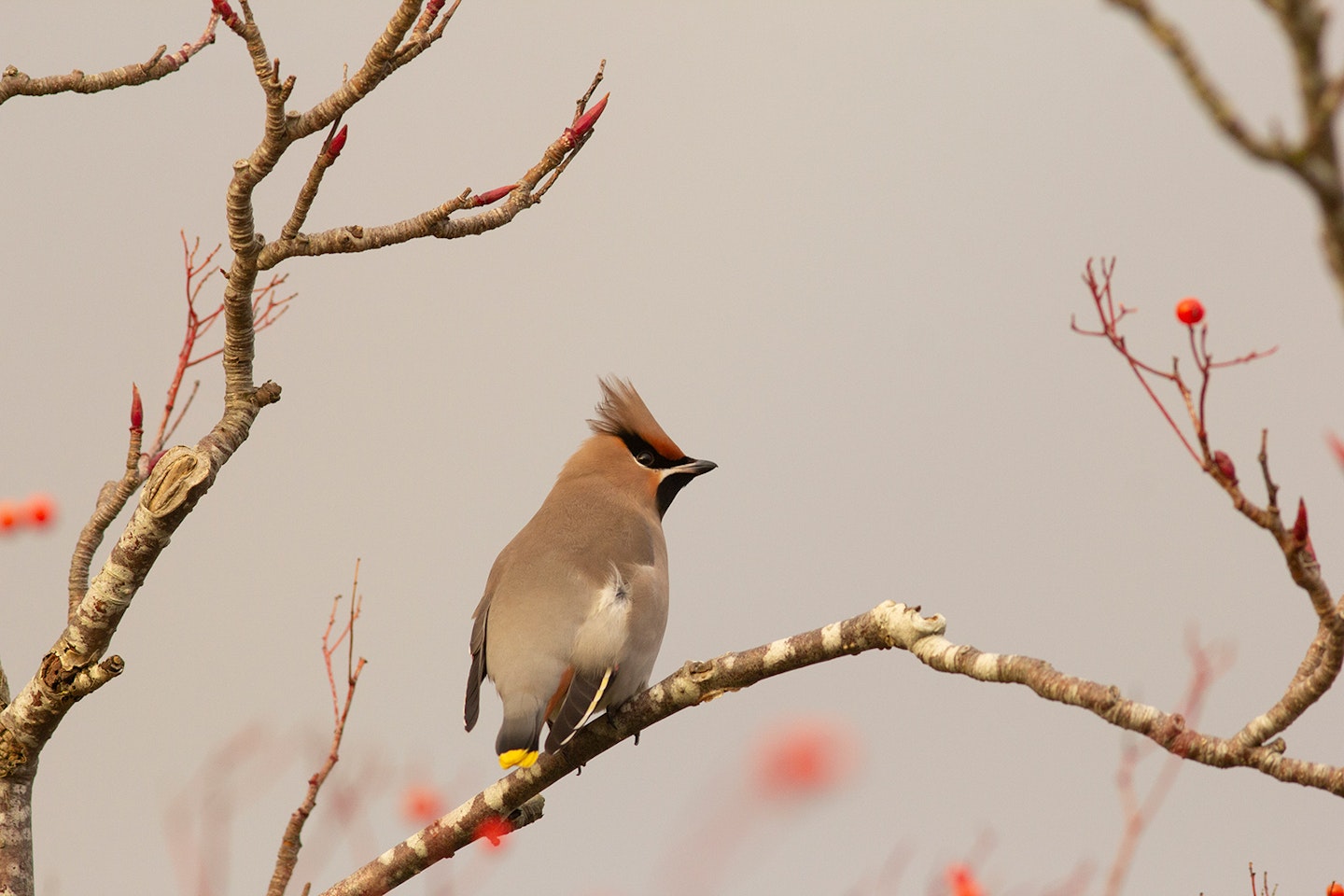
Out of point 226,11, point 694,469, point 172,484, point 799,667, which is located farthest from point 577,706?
point 226,11

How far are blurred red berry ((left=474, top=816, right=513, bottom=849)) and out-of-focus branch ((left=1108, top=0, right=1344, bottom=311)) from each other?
2.22 metres

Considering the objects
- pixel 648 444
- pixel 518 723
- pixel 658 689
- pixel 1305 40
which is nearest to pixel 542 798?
pixel 518 723

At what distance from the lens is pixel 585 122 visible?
2.91 metres

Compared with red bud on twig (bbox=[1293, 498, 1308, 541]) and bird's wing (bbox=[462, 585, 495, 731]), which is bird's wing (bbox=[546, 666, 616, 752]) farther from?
red bud on twig (bbox=[1293, 498, 1308, 541])

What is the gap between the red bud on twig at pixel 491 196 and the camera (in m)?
2.98

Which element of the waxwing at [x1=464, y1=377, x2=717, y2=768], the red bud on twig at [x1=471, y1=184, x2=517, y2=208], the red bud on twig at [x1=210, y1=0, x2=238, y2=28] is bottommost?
the waxwing at [x1=464, y1=377, x2=717, y2=768]

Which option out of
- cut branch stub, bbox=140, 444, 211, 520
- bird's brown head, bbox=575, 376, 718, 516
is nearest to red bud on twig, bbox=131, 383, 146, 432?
cut branch stub, bbox=140, 444, 211, 520

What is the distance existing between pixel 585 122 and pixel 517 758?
1375 mm

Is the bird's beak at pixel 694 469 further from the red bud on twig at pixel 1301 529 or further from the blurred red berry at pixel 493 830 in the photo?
the red bud on twig at pixel 1301 529

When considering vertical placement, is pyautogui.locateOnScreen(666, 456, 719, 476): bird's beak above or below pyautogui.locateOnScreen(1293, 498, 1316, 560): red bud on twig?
above

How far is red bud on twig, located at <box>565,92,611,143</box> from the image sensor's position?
2.90m

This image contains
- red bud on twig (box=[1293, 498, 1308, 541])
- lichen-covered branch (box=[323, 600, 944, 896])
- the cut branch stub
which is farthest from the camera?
the cut branch stub

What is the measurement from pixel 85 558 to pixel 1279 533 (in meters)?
2.57

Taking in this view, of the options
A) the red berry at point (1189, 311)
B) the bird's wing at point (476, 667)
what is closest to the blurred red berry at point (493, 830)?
the bird's wing at point (476, 667)
